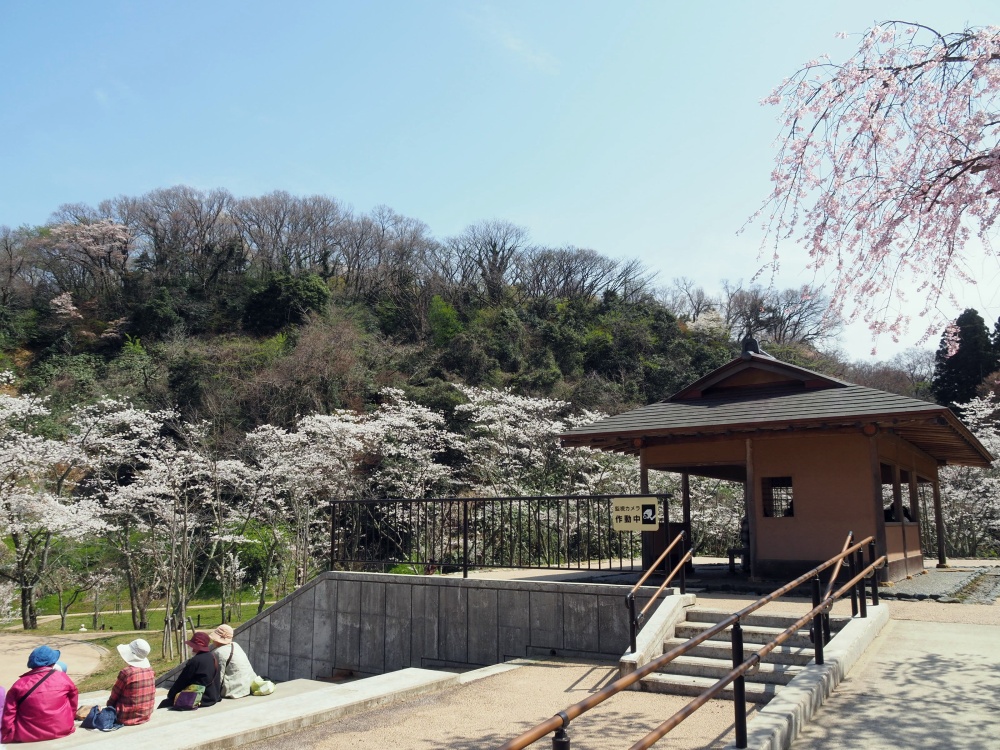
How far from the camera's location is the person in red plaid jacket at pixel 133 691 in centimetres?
678

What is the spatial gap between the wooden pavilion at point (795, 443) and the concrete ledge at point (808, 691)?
2.79 m

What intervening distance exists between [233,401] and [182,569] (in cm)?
1377

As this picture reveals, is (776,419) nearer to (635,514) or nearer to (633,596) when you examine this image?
(635,514)

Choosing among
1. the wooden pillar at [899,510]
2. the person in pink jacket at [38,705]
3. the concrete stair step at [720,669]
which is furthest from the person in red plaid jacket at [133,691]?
the wooden pillar at [899,510]

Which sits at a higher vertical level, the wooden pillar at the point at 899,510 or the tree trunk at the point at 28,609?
the wooden pillar at the point at 899,510

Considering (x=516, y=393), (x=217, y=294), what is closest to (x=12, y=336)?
(x=217, y=294)

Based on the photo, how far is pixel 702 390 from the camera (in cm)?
1337

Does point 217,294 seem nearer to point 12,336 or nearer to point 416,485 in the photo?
point 12,336

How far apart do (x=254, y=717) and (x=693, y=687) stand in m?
3.92

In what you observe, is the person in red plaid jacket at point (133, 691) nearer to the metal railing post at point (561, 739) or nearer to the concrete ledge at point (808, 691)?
the concrete ledge at point (808, 691)

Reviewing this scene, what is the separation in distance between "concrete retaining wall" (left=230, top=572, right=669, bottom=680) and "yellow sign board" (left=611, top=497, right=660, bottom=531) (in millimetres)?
809

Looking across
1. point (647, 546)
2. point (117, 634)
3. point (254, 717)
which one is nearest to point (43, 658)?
point (254, 717)

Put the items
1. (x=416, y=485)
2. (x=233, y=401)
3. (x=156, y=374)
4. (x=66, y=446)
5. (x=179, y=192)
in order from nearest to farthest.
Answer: (x=66, y=446) → (x=416, y=485) → (x=233, y=401) → (x=156, y=374) → (x=179, y=192)

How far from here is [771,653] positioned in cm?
723
